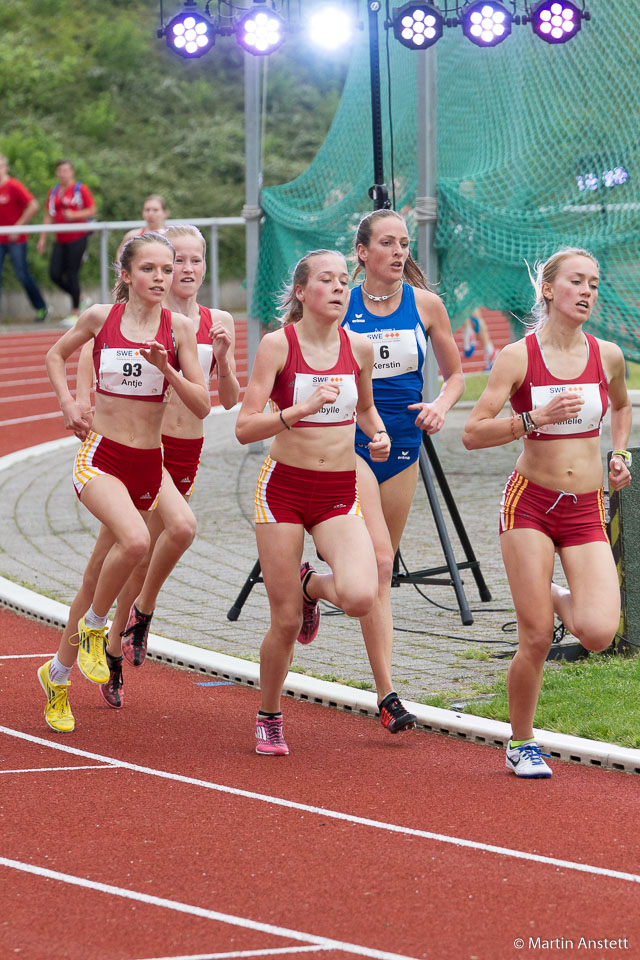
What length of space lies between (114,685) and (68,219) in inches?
663

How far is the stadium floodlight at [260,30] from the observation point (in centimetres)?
1222

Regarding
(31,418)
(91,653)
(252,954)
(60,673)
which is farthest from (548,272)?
(31,418)

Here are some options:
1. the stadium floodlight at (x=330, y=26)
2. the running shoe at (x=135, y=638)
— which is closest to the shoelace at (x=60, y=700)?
the running shoe at (x=135, y=638)

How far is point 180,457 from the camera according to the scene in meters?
7.60

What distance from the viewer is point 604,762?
623 centimetres

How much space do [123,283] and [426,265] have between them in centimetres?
598

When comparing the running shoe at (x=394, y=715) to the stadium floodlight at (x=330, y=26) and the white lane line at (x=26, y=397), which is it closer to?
the stadium floodlight at (x=330, y=26)

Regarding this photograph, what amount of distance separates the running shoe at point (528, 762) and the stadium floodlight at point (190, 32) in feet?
25.9

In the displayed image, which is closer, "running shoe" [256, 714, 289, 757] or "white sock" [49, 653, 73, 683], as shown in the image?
"running shoe" [256, 714, 289, 757]

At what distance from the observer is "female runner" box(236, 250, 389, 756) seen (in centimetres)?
621

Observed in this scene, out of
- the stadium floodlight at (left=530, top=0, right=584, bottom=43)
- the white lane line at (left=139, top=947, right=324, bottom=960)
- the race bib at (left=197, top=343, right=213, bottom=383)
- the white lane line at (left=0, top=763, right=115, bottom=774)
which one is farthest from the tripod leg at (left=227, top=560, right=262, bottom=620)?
the stadium floodlight at (left=530, top=0, right=584, bottom=43)

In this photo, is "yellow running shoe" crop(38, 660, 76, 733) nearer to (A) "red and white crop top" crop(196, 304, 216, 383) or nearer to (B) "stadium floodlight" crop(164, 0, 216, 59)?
(A) "red and white crop top" crop(196, 304, 216, 383)

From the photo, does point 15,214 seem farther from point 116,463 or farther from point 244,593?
point 116,463

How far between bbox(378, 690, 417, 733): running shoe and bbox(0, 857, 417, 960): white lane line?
1884mm
